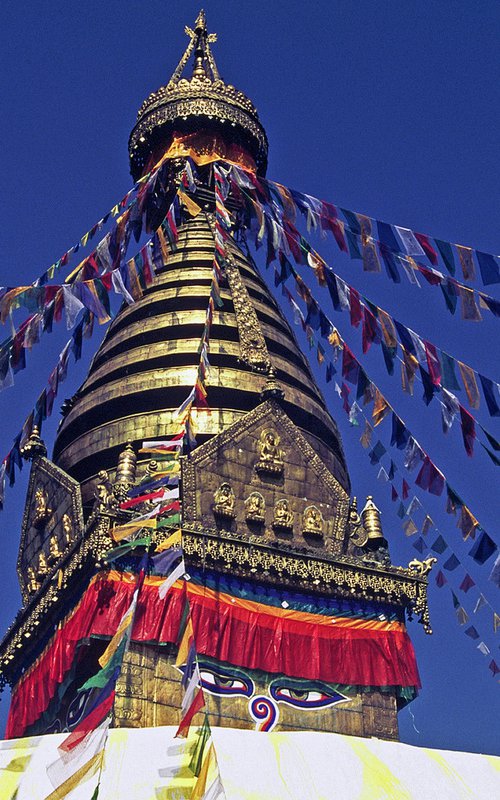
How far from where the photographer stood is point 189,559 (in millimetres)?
15859

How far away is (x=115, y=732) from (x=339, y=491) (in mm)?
7755

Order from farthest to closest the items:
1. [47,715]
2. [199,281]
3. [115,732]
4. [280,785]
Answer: [199,281]
[47,715]
[115,732]
[280,785]

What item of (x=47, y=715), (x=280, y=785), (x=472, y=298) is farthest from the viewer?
(x=47, y=715)

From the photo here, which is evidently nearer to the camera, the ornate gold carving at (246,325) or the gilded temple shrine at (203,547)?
the gilded temple shrine at (203,547)

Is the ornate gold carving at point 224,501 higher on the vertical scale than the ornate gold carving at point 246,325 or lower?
lower

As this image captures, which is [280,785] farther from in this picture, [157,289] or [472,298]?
[157,289]

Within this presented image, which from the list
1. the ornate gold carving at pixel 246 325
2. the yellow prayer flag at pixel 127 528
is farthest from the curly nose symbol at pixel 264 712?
the ornate gold carving at pixel 246 325

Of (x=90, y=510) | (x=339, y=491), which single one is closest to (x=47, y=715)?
(x=90, y=510)

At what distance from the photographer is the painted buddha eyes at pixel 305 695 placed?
15562 millimetres

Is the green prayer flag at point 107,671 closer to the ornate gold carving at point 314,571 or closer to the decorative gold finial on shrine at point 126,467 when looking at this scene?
the ornate gold carving at point 314,571

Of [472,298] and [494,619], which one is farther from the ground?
[472,298]

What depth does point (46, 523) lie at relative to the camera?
18.6 meters

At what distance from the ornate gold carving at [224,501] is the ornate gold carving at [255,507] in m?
0.28

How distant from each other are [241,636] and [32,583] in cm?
461
